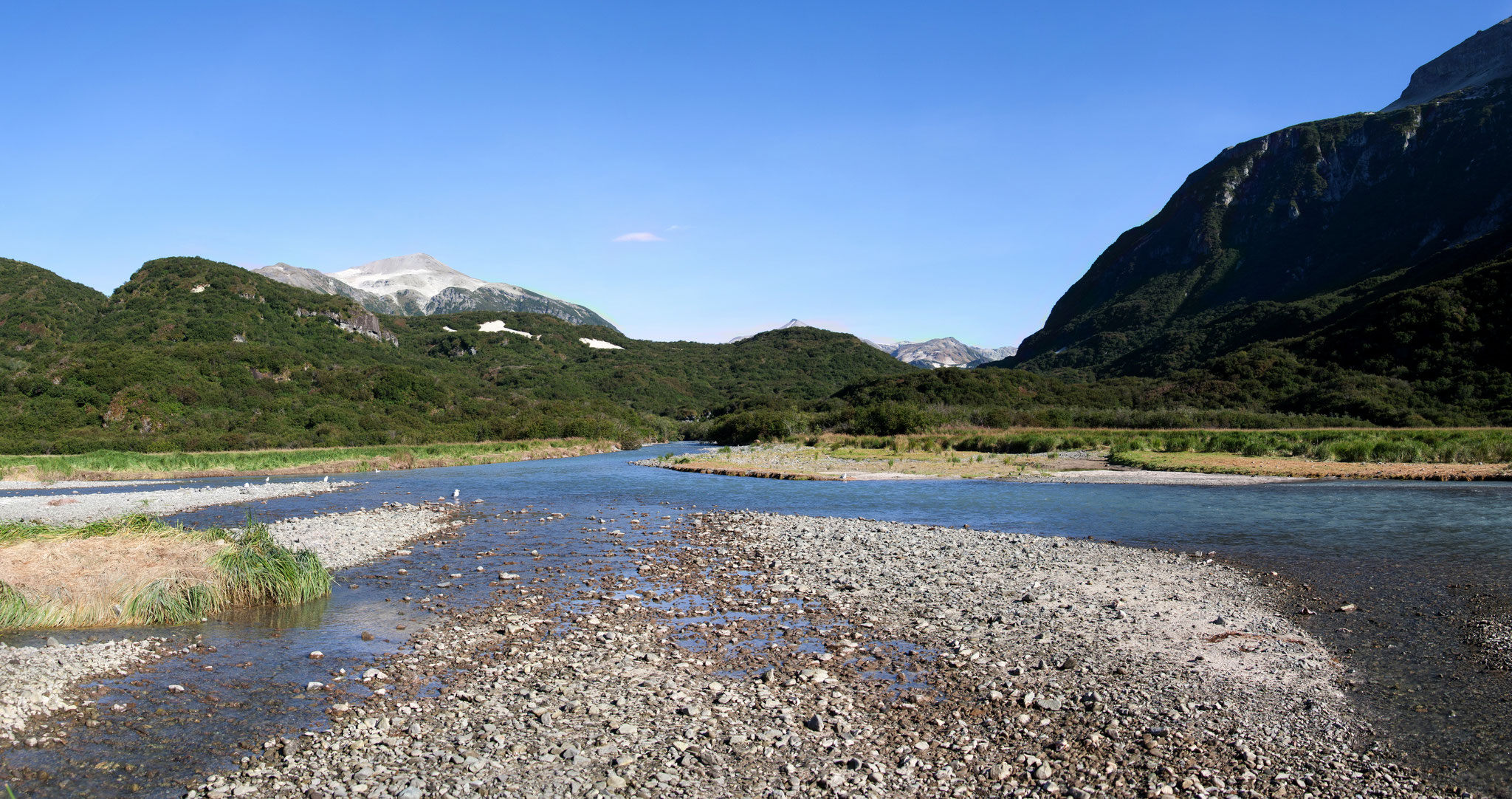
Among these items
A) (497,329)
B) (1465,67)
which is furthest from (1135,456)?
(1465,67)

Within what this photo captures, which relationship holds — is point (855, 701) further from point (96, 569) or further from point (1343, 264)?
point (1343, 264)

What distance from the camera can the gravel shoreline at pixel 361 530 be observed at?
64.8ft

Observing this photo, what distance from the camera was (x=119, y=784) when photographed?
7398mm

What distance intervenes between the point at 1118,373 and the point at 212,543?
14012cm

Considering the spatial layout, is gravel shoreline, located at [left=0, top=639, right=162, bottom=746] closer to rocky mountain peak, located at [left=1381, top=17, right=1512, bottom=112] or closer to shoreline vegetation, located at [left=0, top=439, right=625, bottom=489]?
shoreline vegetation, located at [left=0, top=439, right=625, bottom=489]

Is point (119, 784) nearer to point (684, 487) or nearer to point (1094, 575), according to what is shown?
point (1094, 575)

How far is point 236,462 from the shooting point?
5700 centimetres

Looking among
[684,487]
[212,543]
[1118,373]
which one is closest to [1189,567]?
[212,543]

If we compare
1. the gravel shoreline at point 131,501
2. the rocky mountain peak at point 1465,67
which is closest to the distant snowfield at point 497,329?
the gravel shoreline at point 131,501

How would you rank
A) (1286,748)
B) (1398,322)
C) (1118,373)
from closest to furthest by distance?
(1286,748)
(1398,322)
(1118,373)

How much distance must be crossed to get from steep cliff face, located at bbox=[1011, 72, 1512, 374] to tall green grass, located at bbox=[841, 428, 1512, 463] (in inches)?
2075

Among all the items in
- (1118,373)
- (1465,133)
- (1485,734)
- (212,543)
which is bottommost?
(1485,734)

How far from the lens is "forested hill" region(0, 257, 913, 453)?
70.1 metres

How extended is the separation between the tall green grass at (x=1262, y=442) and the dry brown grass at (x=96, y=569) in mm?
50365
